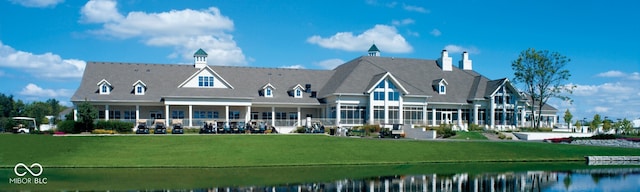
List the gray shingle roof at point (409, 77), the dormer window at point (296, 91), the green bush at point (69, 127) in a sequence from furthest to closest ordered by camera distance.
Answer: the dormer window at point (296, 91) < the gray shingle roof at point (409, 77) < the green bush at point (69, 127)

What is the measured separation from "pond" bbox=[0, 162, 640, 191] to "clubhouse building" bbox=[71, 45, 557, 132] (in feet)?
72.6

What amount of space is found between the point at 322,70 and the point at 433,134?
813 inches

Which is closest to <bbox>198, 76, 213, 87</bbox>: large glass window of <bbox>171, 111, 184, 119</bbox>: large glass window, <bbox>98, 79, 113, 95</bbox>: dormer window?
<bbox>171, 111, 184, 119</bbox>: large glass window

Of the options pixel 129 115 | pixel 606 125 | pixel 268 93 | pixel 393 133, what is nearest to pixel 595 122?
pixel 606 125

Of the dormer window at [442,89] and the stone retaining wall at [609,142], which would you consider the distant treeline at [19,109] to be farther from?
the stone retaining wall at [609,142]

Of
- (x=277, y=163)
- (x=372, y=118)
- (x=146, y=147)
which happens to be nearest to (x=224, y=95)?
(x=372, y=118)

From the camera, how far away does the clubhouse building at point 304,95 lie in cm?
5341

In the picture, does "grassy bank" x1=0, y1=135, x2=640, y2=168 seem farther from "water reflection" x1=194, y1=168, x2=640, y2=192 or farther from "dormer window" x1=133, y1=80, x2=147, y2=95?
"dormer window" x1=133, y1=80, x2=147, y2=95

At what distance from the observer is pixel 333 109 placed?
56.6m

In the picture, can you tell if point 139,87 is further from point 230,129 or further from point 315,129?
point 315,129

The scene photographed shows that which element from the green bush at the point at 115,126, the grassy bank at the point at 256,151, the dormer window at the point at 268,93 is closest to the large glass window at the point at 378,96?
the dormer window at the point at 268,93

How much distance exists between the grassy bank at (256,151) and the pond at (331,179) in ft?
6.13

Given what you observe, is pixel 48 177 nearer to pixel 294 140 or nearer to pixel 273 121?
pixel 294 140

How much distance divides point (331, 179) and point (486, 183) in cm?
681
